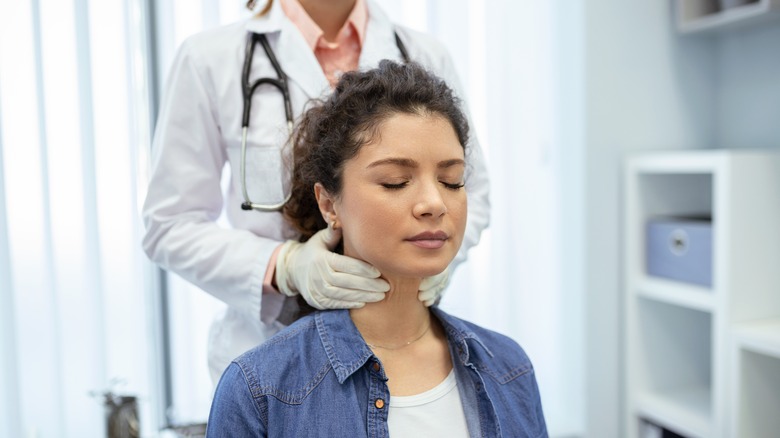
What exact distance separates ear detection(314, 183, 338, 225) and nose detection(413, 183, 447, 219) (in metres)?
0.17

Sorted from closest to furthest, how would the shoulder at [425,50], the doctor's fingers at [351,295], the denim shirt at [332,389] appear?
the denim shirt at [332,389] < the doctor's fingers at [351,295] < the shoulder at [425,50]

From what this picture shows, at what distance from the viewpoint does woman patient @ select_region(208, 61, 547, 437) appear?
0.94m

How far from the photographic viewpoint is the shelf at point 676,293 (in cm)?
192

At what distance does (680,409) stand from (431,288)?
4.54 feet

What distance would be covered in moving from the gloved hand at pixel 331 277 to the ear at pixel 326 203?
4 cm

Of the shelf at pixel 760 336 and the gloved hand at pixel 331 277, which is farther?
the shelf at pixel 760 336

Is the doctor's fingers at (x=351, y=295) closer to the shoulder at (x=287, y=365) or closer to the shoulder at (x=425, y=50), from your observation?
the shoulder at (x=287, y=365)

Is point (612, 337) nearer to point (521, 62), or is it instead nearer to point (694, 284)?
point (694, 284)

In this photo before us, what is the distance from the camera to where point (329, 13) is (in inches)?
50.4

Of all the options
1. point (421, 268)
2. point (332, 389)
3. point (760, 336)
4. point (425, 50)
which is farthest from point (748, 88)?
point (332, 389)

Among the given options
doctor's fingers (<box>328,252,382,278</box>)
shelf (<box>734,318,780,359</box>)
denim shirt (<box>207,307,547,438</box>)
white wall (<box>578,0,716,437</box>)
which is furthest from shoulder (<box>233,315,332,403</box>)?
white wall (<box>578,0,716,437</box>)

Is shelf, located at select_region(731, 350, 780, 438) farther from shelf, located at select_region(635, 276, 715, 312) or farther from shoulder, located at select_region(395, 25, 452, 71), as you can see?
shoulder, located at select_region(395, 25, 452, 71)

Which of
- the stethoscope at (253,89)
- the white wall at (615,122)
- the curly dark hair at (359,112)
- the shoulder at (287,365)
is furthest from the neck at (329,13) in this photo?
the white wall at (615,122)

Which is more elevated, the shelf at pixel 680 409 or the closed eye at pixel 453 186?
the closed eye at pixel 453 186
